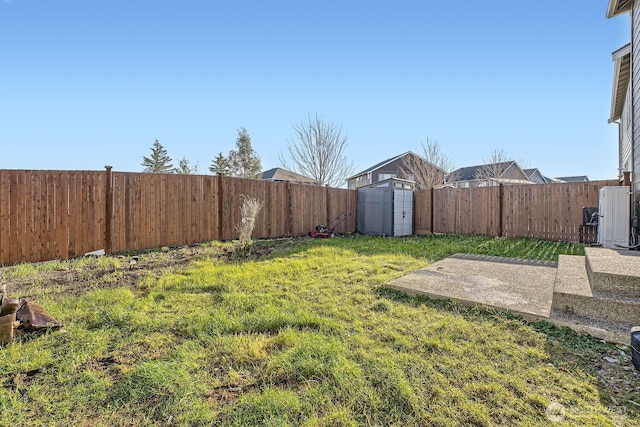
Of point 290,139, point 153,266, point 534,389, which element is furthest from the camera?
point 290,139

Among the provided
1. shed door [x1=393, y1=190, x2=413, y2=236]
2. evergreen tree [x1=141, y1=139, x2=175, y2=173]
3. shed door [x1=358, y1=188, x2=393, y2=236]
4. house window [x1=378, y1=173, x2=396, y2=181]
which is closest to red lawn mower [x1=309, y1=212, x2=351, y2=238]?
shed door [x1=358, y1=188, x2=393, y2=236]

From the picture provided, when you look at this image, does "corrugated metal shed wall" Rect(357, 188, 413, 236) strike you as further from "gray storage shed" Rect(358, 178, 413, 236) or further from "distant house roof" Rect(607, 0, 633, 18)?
"distant house roof" Rect(607, 0, 633, 18)

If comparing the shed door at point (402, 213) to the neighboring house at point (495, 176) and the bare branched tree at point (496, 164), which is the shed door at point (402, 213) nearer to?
the neighboring house at point (495, 176)

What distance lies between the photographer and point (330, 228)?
10.1m

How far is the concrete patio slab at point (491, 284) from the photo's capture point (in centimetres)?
280

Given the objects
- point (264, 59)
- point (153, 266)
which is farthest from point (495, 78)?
point (153, 266)

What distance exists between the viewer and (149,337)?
→ 7.54ft

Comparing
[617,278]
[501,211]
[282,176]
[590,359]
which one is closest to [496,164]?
[501,211]

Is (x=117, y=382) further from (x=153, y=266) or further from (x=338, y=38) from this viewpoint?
(x=338, y=38)

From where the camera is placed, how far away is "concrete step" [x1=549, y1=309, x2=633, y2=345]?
2.18m

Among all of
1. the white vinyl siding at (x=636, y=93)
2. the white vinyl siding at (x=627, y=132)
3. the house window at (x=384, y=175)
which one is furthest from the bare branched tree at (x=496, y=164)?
the white vinyl siding at (x=636, y=93)

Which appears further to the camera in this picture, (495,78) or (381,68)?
(381,68)

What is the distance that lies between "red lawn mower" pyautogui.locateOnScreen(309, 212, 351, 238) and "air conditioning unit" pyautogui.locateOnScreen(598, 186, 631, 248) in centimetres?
627

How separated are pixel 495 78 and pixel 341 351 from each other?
32.5 ft
